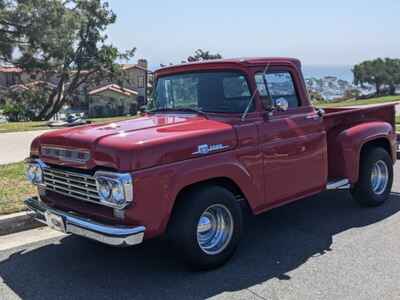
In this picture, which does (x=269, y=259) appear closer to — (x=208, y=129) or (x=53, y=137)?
(x=208, y=129)

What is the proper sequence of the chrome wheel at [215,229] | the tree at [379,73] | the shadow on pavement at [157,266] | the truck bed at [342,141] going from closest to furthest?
1. the shadow on pavement at [157,266]
2. the chrome wheel at [215,229]
3. the truck bed at [342,141]
4. the tree at [379,73]

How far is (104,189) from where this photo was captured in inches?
162

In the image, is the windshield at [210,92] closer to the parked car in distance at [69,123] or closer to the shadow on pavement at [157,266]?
the shadow on pavement at [157,266]

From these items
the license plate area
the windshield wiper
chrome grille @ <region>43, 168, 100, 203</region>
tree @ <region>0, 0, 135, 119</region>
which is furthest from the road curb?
tree @ <region>0, 0, 135, 119</region>

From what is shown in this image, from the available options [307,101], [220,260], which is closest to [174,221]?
[220,260]

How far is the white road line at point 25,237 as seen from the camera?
17.4ft

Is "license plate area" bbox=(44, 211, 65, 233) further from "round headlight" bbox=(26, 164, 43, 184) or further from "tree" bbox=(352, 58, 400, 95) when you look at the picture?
"tree" bbox=(352, 58, 400, 95)

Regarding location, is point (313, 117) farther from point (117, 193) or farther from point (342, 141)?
point (117, 193)

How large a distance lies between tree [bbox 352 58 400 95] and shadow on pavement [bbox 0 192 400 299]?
44945 millimetres

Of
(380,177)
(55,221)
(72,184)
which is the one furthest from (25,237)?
(380,177)

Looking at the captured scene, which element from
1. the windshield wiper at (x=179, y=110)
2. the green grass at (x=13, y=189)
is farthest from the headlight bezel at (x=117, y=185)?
the green grass at (x=13, y=189)

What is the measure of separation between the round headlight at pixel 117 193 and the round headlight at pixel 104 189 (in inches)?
2.2

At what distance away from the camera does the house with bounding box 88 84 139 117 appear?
170 feet

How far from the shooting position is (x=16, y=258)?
16.2 ft
